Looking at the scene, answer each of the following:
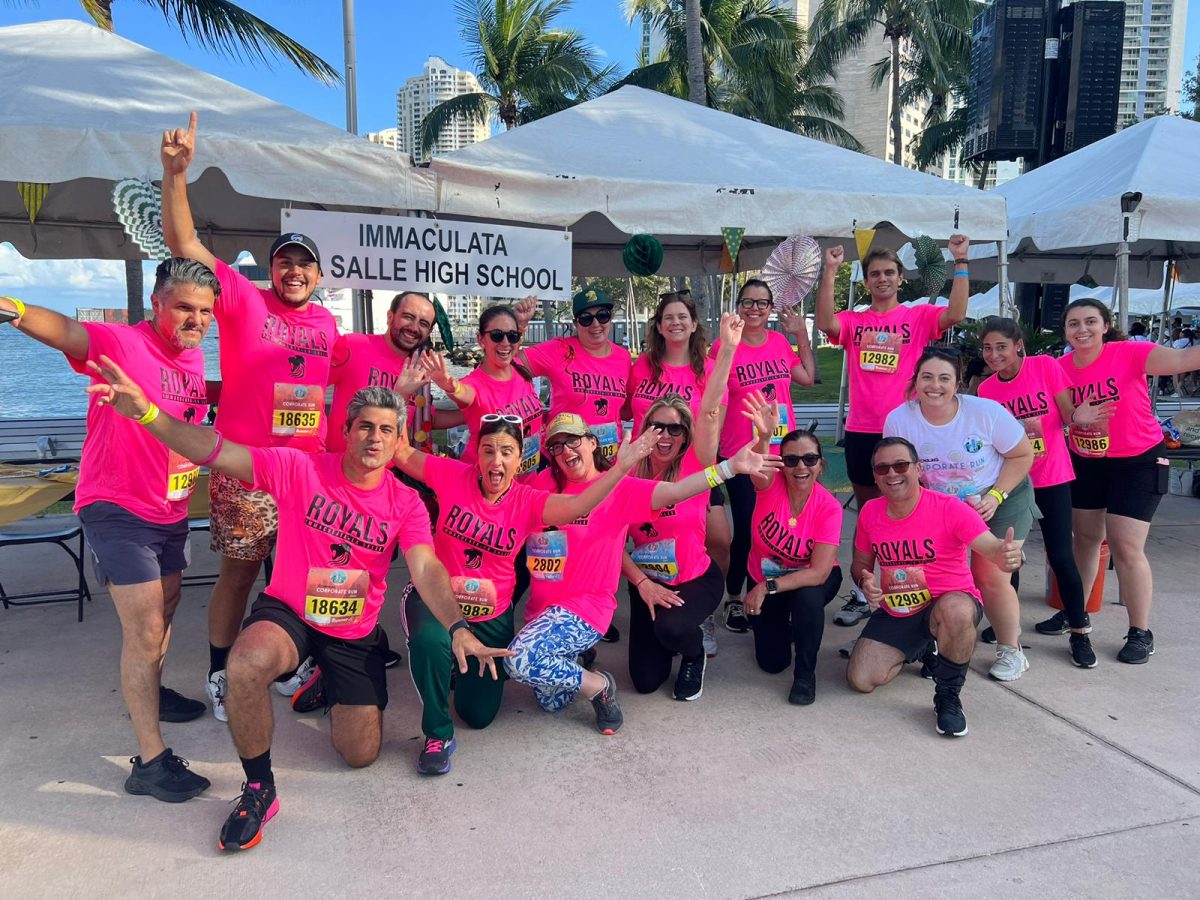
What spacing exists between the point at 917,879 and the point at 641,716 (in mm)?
1354

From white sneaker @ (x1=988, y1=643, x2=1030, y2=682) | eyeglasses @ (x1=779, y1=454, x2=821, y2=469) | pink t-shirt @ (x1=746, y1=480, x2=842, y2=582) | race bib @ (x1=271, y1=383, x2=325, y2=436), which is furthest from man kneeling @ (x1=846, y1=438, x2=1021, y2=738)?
race bib @ (x1=271, y1=383, x2=325, y2=436)

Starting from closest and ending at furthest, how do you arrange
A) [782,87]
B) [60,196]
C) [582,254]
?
[60,196], [582,254], [782,87]

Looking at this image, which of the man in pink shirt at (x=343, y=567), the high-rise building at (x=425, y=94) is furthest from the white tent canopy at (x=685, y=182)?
the high-rise building at (x=425, y=94)

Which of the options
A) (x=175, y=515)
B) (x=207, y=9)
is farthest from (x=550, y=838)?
(x=207, y=9)

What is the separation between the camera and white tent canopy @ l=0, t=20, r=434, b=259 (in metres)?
3.56

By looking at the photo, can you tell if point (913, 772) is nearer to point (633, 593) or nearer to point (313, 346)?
point (633, 593)

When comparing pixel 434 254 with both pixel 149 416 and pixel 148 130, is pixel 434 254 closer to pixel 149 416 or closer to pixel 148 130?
pixel 148 130

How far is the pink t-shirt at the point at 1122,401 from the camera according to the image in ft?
Answer: 13.6

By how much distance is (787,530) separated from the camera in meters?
3.86

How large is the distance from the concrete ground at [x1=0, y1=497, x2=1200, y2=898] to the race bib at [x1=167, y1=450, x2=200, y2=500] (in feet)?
3.32

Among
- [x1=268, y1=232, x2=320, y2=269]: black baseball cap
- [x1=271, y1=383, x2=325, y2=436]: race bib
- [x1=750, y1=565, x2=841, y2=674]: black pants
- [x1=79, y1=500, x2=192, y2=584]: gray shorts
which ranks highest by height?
[x1=268, y1=232, x2=320, y2=269]: black baseball cap

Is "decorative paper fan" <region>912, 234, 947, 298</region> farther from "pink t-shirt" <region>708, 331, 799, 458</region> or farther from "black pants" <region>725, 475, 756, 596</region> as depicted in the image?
"black pants" <region>725, 475, 756, 596</region>

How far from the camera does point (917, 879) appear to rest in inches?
94.6

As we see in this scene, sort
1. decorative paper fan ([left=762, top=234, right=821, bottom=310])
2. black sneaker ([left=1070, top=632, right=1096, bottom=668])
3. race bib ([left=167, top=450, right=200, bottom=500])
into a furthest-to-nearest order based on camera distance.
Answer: decorative paper fan ([left=762, top=234, right=821, bottom=310]) → black sneaker ([left=1070, top=632, right=1096, bottom=668]) → race bib ([left=167, top=450, right=200, bottom=500])
